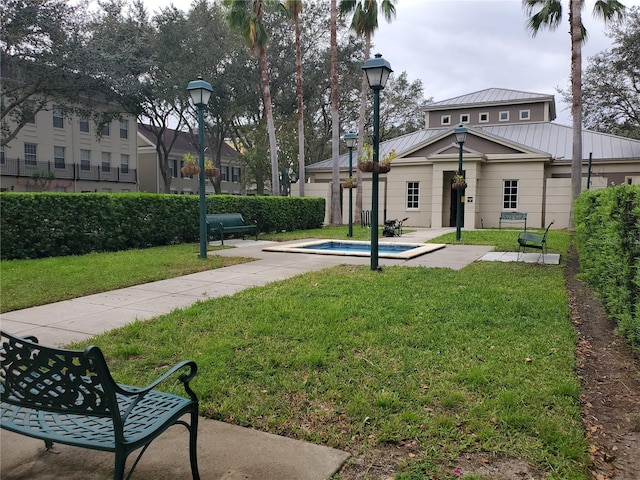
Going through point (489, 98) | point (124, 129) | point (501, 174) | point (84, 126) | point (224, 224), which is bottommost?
point (224, 224)

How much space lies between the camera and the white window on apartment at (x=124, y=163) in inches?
Result: 1572

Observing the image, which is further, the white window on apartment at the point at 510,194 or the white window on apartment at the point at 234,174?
the white window on apartment at the point at 234,174

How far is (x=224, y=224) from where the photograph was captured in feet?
49.6

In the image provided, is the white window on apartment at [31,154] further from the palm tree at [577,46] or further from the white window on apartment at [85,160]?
the palm tree at [577,46]

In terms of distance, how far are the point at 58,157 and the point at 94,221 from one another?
27.7m

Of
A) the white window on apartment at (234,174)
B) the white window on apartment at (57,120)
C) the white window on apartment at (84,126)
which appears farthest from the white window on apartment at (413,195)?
the white window on apartment at (234,174)

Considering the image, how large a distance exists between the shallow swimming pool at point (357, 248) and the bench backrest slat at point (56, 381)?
9.56 meters

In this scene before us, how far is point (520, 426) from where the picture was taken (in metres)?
3.13

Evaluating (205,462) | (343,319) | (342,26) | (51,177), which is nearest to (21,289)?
(343,319)

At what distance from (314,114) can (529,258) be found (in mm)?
30648

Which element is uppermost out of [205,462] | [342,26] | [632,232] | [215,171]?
[342,26]

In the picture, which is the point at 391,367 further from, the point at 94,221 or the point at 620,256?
the point at 94,221

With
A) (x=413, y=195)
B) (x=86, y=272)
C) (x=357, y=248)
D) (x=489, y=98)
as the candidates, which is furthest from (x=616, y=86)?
(x=86, y=272)

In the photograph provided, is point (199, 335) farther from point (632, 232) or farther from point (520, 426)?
point (632, 232)
